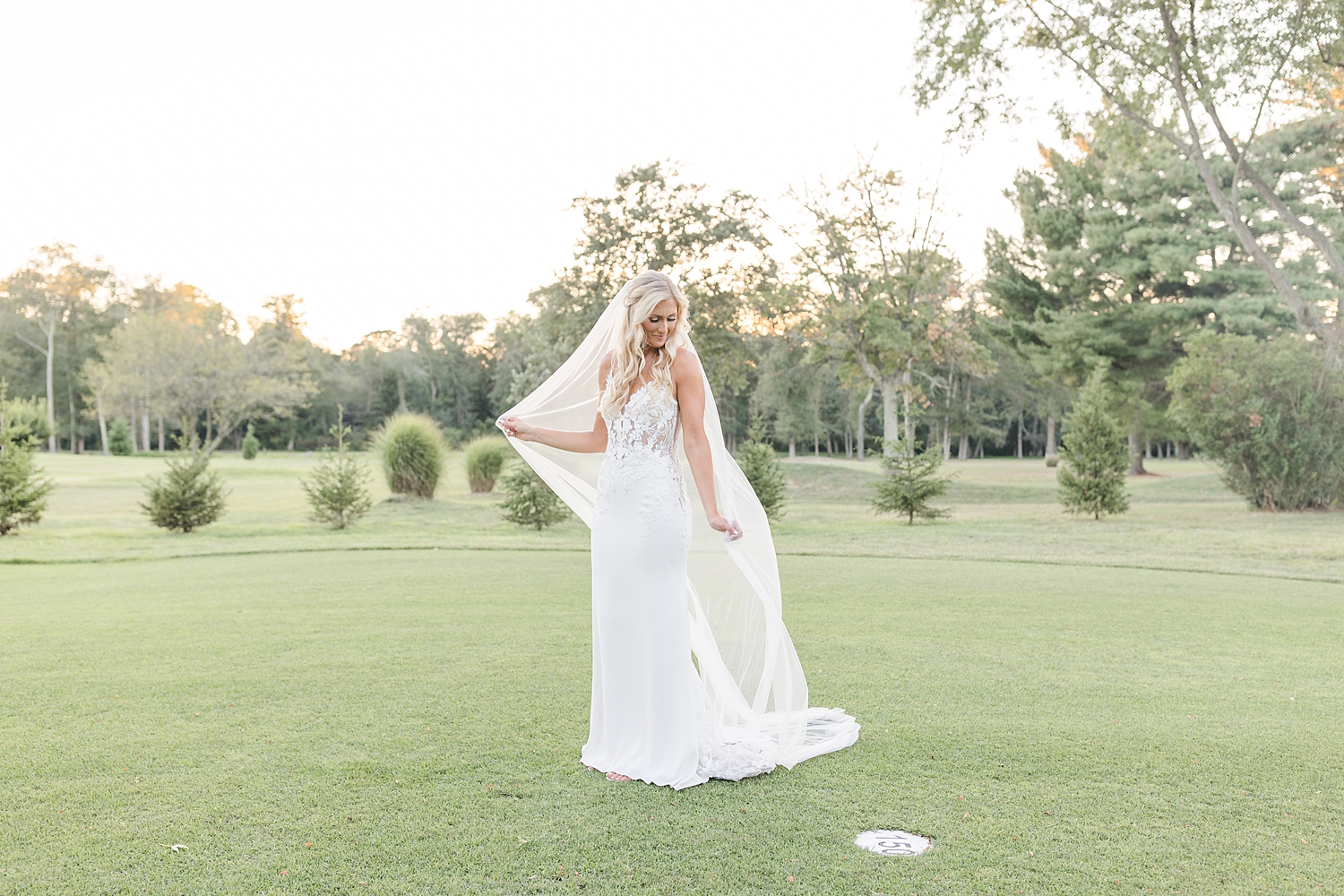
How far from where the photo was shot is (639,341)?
4020 millimetres

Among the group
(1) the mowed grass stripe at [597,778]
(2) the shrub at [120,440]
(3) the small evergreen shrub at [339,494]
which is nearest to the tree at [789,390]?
(3) the small evergreen shrub at [339,494]

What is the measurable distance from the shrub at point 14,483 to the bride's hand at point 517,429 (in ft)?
47.6

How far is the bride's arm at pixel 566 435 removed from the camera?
14.9 feet

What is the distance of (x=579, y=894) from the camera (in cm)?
276

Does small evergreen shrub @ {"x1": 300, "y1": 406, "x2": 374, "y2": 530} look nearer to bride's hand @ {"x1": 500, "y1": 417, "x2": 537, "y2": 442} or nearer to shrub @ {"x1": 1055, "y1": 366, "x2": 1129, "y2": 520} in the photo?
bride's hand @ {"x1": 500, "y1": 417, "x2": 537, "y2": 442}

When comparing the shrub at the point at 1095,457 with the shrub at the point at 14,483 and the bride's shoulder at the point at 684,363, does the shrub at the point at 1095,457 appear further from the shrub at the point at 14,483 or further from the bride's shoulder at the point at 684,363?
the shrub at the point at 14,483

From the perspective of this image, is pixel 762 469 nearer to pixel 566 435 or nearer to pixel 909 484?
pixel 909 484

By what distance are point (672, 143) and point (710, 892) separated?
32.7m

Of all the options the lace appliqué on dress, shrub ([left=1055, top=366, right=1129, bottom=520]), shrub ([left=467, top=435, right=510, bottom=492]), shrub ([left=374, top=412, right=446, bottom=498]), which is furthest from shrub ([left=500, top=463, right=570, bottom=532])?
the lace appliqué on dress

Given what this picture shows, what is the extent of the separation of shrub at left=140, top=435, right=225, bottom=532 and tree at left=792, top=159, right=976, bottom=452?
1912 cm

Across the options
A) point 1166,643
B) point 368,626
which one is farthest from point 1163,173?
point 368,626

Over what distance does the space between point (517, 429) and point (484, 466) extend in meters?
22.8

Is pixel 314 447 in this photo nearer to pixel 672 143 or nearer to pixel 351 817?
pixel 672 143

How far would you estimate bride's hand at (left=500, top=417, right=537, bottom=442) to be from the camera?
4691 mm
